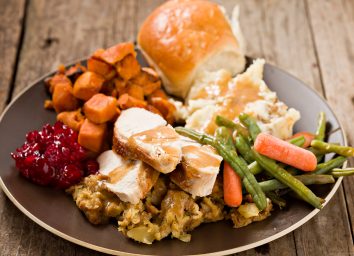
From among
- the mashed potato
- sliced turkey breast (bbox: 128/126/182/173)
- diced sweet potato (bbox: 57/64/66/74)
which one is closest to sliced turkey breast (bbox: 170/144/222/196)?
sliced turkey breast (bbox: 128/126/182/173)

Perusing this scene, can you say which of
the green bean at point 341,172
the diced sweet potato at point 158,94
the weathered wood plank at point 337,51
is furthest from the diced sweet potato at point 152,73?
the weathered wood plank at point 337,51

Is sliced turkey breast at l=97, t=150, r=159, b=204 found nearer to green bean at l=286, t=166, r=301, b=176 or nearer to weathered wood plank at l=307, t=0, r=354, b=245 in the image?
green bean at l=286, t=166, r=301, b=176

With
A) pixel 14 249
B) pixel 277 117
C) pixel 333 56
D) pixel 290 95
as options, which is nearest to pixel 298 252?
Result: pixel 277 117

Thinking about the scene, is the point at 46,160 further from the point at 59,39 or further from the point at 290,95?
the point at 59,39

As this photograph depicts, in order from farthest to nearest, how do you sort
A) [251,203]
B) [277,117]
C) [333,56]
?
1. [333,56]
2. [277,117]
3. [251,203]

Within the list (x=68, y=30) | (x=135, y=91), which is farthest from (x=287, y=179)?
(x=68, y=30)

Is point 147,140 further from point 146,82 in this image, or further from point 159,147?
point 146,82
